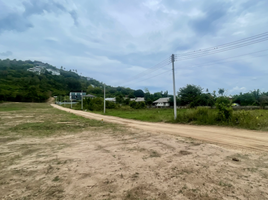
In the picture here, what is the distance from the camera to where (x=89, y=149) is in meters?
5.01

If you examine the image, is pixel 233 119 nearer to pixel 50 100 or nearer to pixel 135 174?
pixel 135 174

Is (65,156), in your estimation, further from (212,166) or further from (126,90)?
(126,90)

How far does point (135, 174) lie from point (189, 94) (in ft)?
144

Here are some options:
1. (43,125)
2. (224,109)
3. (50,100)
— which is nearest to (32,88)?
(50,100)

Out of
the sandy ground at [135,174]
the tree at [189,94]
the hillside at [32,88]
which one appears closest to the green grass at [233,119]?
the sandy ground at [135,174]

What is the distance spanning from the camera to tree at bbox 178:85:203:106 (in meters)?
43.6

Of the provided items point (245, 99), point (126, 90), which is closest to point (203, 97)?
point (245, 99)

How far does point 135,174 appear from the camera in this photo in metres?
3.16

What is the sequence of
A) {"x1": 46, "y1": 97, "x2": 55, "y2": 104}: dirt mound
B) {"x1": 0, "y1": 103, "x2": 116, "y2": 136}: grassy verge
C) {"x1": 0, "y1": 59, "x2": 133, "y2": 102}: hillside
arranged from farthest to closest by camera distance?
1. {"x1": 46, "y1": 97, "x2": 55, "y2": 104}: dirt mound
2. {"x1": 0, "y1": 59, "x2": 133, "y2": 102}: hillside
3. {"x1": 0, "y1": 103, "x2": 116, "y2": 136}: grassy verge

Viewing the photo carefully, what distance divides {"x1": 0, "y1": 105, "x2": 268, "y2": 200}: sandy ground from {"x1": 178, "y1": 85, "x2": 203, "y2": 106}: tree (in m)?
41.1

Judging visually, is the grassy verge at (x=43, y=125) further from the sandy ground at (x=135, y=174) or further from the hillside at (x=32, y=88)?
the hillside at (x=32, y=88)

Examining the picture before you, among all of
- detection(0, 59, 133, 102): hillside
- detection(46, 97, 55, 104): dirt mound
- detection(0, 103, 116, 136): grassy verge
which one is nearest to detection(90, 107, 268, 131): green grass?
detection(0, 103, 116, 136): grassy verge

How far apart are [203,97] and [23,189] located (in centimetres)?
4257

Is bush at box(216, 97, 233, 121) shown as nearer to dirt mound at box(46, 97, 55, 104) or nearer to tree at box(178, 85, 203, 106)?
tree at box(178, 85, 203, 106)
